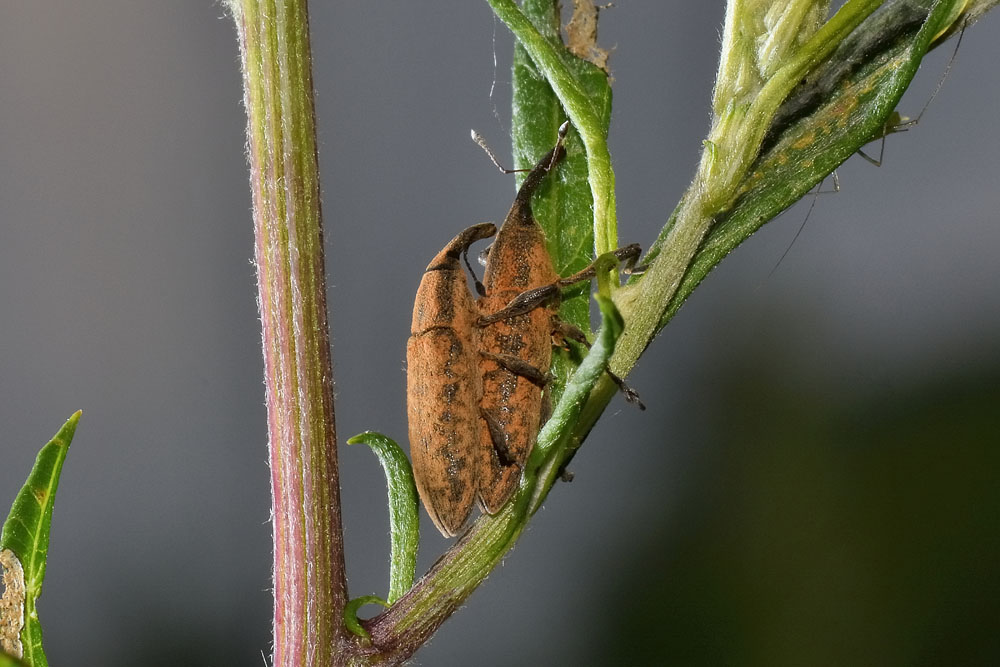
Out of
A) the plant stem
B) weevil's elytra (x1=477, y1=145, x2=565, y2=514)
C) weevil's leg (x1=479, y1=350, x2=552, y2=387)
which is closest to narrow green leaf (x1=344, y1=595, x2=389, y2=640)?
the plant stem

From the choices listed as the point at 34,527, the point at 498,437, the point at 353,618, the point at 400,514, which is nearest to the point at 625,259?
the point at 498,437

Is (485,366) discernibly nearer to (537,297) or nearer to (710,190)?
(537,297)

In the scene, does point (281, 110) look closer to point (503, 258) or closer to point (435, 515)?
point (503, 258)

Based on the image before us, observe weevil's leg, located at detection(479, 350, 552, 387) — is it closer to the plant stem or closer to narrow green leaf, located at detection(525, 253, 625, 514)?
narrow green leaf, located at detection(525, 253, 625, 514)

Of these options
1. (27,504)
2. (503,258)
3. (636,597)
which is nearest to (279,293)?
(27,504)

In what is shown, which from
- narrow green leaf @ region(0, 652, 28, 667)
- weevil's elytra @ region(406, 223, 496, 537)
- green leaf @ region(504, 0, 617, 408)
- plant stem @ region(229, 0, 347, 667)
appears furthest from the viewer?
green leaf @ region(504, 0, 617, 408)

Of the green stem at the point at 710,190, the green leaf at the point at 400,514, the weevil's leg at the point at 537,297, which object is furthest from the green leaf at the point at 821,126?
the green leaf at the point at 400,514
